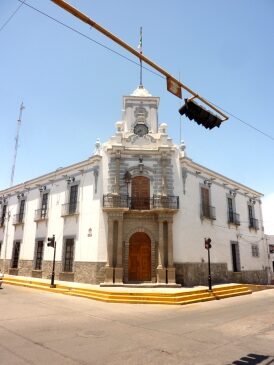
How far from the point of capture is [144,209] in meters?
18.0

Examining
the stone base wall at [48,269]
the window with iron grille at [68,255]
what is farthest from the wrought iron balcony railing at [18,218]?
the window with iron grille at [68,255]

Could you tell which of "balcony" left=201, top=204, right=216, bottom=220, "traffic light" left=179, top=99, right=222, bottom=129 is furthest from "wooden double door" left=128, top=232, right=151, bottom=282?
"traffic light" left=179, top=99, right=222, bottom=129

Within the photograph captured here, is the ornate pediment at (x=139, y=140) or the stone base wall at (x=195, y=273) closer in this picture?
the stone base wall at (x=195, y=273)

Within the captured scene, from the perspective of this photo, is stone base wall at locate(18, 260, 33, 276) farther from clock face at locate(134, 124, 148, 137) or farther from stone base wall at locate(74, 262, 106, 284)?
clock face at locate(134, 124, 148, 137)

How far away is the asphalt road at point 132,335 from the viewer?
5.57 metres

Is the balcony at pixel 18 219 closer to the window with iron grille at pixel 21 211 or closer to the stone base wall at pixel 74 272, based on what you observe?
the window with iron grille at pixel 21 211

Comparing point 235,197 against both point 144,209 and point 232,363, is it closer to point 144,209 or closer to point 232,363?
point 144,209

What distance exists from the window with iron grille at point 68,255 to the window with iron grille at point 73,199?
2.19 meters

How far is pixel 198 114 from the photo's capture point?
6398 millimetres

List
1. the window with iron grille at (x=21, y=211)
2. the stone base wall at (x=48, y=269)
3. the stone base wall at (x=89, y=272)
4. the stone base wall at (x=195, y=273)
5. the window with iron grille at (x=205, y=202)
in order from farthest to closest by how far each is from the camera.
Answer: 1. the window with iron grille at (x=21, y=211)
2. the window with iron grille at (x=205, y=202)
3. the stone base wall at (x=48, y=269)
4. the stone base wall at (x=195, y=273)
5. the stone base wall at (x=89, y=272)

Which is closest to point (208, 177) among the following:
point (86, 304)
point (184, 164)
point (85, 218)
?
point (184, 164)

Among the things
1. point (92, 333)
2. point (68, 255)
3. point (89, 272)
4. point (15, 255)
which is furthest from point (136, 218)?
point (15, 255)

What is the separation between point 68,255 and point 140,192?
22.9 ft

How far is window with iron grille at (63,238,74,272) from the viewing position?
19312 mm
